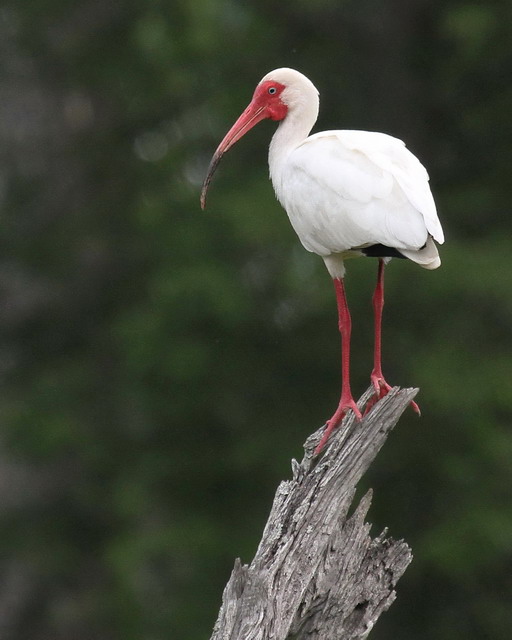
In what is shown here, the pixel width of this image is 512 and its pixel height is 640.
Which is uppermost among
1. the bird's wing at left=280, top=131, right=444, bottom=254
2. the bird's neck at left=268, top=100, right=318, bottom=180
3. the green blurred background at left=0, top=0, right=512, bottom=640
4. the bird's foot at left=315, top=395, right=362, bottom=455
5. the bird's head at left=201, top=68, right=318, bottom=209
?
the green blurred background at left=0, top=0, right=512, bottom=640

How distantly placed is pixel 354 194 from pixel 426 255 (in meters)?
0.55

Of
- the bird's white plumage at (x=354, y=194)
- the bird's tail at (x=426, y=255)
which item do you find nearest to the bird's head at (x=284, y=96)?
the bird's white plumage at (x=354, y=194)

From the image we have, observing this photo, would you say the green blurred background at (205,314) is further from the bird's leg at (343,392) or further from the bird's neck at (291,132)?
the bird's leg at (343,392)

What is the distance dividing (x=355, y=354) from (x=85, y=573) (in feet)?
13.2

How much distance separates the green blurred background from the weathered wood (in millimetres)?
7122

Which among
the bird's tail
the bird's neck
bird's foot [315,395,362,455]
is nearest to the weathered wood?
bird's foot [315,395,362,455]

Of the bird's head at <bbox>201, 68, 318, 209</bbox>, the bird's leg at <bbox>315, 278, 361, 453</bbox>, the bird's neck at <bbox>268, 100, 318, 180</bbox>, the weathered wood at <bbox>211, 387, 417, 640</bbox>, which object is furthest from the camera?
the bird's head at <bbox>201, 68, 318, 209</bbox>

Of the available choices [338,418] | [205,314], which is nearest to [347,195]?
[338,418]

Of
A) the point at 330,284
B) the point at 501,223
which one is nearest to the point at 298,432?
the point at 330,284

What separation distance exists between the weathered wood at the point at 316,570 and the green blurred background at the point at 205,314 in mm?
7122

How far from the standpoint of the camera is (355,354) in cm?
1354

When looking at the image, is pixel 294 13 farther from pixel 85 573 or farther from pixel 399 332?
pixel 85 573

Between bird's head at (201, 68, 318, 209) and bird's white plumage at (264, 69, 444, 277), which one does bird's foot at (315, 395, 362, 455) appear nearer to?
bird's white plumage at (264, 69, 444, 277)

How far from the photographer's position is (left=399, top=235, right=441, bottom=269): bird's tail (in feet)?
23.2
